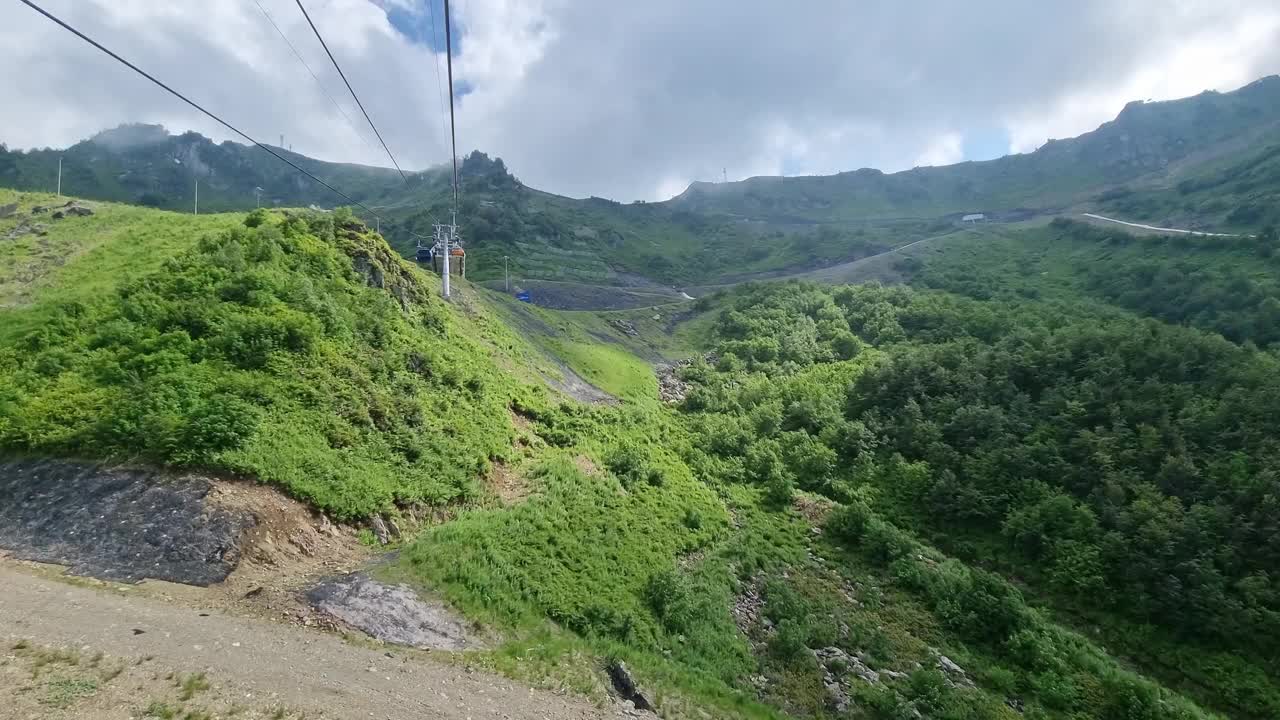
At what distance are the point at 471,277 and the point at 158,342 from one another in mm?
76542

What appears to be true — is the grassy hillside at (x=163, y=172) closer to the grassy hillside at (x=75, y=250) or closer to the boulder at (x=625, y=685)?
the grassy hillside at (x=75, y=250)

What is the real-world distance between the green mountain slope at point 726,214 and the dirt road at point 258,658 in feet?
274

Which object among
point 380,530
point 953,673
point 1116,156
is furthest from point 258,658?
→ point 1116,156

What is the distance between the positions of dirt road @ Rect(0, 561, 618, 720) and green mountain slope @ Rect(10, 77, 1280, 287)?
274 feet

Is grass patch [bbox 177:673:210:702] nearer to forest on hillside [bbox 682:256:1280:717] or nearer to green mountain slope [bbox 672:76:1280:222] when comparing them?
forest on hillside [bbox 682:256:1280:717]

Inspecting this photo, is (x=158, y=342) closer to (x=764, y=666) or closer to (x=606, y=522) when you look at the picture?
(x=606, y=522)

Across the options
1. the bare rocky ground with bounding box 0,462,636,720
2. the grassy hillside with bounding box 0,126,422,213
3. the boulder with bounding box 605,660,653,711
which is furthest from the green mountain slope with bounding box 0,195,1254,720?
the grassy hillside with bounding box 0,126,422,213

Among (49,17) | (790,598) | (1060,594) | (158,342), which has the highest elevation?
(49,17)

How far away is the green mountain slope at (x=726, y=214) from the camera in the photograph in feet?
358

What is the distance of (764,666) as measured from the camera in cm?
1706

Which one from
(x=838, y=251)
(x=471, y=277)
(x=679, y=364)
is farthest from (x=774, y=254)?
(x=679, y=364)

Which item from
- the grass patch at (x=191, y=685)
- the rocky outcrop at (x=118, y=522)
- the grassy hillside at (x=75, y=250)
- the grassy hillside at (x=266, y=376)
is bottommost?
the grass patch at (x=191, y=685)

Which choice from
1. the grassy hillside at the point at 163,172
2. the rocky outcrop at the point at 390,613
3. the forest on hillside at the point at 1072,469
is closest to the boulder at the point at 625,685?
the rocky outcrop at the point at 390,613

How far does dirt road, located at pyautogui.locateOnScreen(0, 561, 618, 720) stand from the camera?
9117mm
